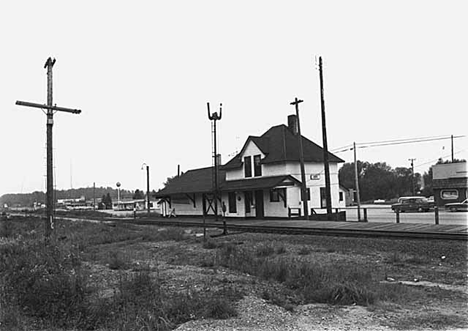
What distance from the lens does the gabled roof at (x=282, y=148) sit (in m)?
33.4

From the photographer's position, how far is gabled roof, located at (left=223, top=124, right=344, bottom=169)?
109 ft

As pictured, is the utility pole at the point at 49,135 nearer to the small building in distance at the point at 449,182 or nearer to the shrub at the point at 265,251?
the shrub at the point at 265,251

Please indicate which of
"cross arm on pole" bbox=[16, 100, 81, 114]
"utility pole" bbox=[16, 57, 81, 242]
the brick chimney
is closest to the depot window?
the brick chimney

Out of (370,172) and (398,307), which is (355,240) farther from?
(370,172)

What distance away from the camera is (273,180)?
32469mm

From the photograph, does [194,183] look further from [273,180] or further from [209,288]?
[209,288]

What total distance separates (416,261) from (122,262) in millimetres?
7873

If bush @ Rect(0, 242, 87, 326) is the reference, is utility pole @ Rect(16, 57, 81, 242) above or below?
above

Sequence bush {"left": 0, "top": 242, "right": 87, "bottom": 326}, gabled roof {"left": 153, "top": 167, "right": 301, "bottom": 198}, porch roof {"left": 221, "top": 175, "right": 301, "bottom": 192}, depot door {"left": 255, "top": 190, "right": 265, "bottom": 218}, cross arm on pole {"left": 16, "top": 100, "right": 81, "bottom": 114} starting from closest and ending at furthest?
bush {"left": 0, "top": 242, "right": 87, "bottom": 326}, cross arm on pole {"left": 16, "top": 100, "right": 81, "bottom": 114}, porch roof {"left": 221, "top": 175, "right": 301, "bottom": 192}, gabled roof {"left": 153, "top": 167, "right": 301, "bottom": 198}, depot door {"left": 255, "top": 190, "right": 265, "bottom": 218}

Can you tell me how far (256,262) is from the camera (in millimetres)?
11125

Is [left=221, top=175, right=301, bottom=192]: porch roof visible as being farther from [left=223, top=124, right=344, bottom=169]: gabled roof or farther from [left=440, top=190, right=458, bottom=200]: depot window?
[left=440, top=190, right=458, bottom=200]: depot window

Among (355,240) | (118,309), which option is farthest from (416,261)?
(118,309)

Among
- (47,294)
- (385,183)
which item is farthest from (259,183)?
(385,183)

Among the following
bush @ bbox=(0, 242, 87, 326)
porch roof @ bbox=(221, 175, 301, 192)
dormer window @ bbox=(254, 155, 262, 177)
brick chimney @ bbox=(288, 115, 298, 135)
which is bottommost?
bush @ bbox=(0, 242, 87, 326)
